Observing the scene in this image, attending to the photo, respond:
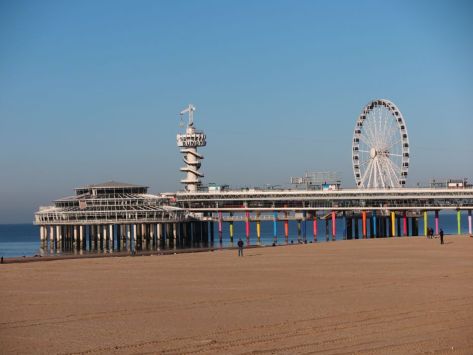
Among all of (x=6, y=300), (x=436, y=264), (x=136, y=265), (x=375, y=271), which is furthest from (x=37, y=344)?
(x=136, y=265)

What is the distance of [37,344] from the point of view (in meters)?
16.8

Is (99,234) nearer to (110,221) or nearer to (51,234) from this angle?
(110,221)

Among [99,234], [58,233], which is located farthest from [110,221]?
[58,233]

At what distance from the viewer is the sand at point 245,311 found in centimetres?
1628

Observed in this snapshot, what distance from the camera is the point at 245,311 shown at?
20.9 m

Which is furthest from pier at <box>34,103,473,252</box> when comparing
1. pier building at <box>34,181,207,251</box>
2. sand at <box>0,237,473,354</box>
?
sand at <box>0,237,473,354</box>

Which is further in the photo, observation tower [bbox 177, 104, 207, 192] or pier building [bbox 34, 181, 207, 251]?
observation tower [bbox 177, 104, 207, 192]

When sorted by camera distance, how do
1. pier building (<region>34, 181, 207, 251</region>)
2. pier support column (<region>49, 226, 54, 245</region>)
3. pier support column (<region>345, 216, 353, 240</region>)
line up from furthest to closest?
pier support column (<region>345, 216, 353, 240</region>) < pier support column (<region>49, 226, 54, 245</region>) < pier building (<region>34, 181, 207, 251</region>)

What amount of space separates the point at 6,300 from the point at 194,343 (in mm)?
9988

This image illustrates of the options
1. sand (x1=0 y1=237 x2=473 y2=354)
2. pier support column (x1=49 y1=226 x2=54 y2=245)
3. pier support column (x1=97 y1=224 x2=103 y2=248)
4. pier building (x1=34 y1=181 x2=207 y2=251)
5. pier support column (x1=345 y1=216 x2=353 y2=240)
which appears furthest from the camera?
pier support column (x1=345 y1=216 x2=353 y2=240)

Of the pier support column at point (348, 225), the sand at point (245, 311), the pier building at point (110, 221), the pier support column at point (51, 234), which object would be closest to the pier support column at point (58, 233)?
the pier building at point (110, 221)

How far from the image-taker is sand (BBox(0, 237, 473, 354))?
16.3 m

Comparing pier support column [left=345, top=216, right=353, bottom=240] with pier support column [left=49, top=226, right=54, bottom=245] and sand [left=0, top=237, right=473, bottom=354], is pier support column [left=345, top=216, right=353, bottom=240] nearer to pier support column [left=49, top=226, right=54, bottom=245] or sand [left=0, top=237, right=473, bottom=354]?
pier support column [left=49, top=226, right=54, bottom=245]

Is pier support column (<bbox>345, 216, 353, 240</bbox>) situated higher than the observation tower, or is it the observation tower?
the observation tower
